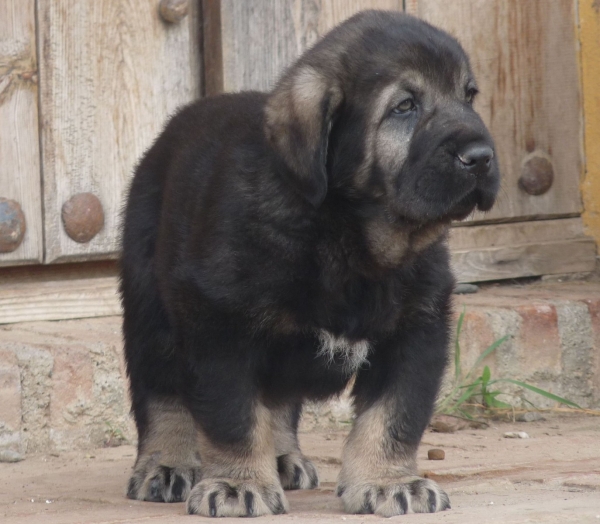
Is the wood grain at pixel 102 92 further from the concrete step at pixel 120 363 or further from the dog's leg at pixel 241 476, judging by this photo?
the dog's leg at pixel 241 476

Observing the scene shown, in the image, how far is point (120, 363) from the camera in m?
5.12

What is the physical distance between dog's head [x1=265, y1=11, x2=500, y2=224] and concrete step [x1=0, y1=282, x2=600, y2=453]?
127cm

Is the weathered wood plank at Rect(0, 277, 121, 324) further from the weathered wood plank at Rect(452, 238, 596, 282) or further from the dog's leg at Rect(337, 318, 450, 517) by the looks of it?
the dog's leg at Rect(337, 318, 450, 517)

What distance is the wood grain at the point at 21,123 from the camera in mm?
5398

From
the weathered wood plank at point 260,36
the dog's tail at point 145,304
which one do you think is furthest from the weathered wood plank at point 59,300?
the weathered wood plank at point 260,36

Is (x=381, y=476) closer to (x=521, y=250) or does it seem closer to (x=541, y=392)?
(x=541, y=392)

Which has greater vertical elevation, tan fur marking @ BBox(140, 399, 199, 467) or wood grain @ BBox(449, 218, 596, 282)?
wood grain @ BBox(449, 218, 596, 282)

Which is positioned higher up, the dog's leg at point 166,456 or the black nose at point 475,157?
the black nose at point 475,157

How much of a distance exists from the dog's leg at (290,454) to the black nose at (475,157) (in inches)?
45.3

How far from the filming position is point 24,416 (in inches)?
195

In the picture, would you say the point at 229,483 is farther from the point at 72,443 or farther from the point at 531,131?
the point at 531,131

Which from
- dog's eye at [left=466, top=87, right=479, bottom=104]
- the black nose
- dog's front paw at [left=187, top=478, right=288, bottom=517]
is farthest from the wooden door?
dog's front paw at [left=187, top=478, right=288, bottom=517]

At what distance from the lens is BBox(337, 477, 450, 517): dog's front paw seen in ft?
12.4

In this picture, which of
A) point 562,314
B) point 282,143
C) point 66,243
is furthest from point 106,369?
point 562,314
